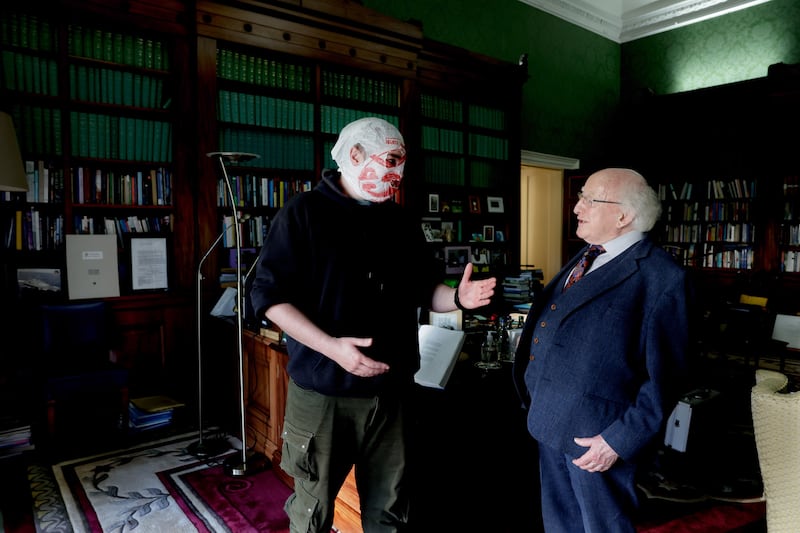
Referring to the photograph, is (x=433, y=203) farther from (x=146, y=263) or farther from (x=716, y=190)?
(x=716, y=190)

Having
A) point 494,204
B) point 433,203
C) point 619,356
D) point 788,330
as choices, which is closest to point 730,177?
point 788,330

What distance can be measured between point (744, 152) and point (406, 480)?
697 centimetres

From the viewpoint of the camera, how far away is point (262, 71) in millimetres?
4004

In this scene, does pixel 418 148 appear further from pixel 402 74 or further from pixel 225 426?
pixel 225 426

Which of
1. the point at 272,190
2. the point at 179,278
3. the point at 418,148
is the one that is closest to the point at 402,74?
the point at 418,148

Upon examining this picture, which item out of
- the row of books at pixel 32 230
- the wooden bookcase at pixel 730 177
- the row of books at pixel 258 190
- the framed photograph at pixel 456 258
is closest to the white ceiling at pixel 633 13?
the wooden bookcase at pixel 730 177

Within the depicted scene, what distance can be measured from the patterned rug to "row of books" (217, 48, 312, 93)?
2616 mm

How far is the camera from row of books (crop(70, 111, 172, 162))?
3.37m

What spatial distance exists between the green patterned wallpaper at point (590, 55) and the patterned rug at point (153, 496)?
4.44m

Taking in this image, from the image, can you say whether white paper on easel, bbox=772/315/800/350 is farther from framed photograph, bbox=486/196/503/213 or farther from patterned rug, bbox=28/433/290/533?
patterned rug, bbox=28/433/290/533

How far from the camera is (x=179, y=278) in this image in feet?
11.9

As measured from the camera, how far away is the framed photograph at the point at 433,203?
17.1 ft

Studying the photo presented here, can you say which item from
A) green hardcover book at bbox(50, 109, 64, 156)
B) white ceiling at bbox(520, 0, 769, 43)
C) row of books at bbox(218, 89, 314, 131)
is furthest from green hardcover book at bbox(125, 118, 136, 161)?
white ceiling at bbox(520, 0, 769, 43)

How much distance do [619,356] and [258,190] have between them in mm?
3238
